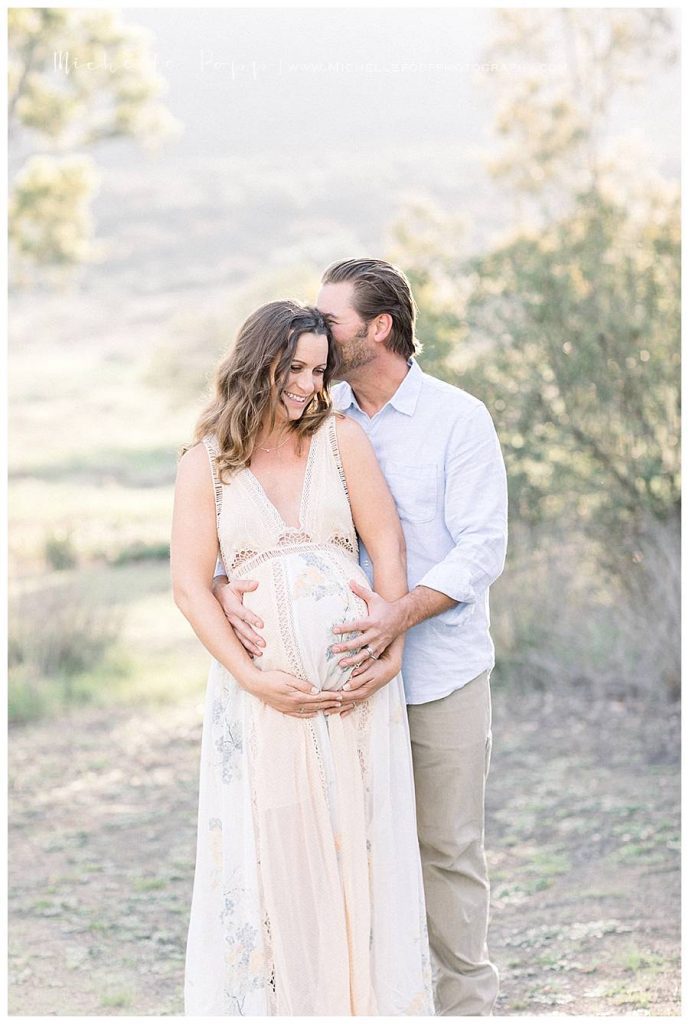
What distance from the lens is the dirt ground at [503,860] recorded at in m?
3.79

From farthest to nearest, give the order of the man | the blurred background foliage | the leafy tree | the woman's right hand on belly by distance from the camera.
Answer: the leafy tree < the blurred background foliage < the man < the woman's right hand on belly

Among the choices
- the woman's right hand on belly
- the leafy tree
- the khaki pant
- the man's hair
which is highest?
the leafy tree

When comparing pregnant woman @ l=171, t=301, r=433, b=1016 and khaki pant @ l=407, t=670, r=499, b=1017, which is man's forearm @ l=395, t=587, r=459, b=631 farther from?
khaki pant @ l=407, t=670, r=499, b=1017

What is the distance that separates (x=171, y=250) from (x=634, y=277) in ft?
64.3

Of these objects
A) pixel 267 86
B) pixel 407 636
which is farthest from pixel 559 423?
pixel 267 86

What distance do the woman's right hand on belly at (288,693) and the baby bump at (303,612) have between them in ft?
0.10

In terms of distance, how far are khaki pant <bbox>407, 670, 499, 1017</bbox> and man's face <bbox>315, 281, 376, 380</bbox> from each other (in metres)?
0.84

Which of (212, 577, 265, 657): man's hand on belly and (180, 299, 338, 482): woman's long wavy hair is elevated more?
(180, 299, 338, 482): woman's long wavy hair

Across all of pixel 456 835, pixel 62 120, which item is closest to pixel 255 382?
pixel 456 835

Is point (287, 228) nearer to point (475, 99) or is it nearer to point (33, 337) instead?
point (33, 337)

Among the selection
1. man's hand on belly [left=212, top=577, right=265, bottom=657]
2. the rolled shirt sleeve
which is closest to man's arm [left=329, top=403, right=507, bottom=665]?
the rolled shirt sleeve

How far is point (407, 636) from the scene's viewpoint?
2.90 metres

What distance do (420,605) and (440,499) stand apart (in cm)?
29

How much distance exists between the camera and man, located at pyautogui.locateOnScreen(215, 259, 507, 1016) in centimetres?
281
